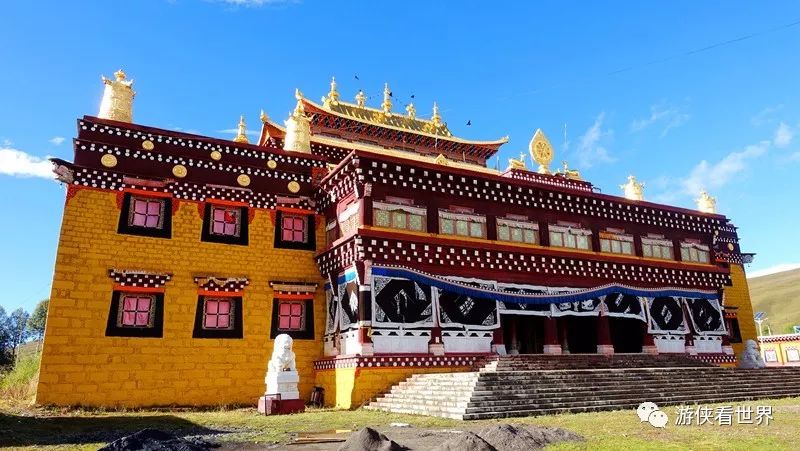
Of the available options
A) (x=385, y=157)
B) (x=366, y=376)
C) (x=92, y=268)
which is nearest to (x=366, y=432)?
(x=366, y=376)

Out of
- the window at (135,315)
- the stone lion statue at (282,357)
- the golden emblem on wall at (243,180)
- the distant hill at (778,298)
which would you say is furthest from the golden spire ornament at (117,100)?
the distant hill at (778,298)

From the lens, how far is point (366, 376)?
16875 millimetres

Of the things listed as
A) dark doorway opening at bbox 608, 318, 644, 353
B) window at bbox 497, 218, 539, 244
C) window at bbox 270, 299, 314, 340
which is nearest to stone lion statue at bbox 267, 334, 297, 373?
window at bbox 270, 299, 314, 340

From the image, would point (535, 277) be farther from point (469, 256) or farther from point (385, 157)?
point (385, 157)

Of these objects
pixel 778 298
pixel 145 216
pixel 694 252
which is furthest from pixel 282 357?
pixel 778 298

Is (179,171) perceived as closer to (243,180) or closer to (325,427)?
(243,180)

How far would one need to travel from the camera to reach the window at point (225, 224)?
1950cm

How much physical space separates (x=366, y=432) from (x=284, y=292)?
40.6 ft

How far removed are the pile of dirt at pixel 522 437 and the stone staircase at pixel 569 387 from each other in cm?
341

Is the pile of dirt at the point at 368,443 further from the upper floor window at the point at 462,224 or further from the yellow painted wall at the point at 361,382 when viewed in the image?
the upper floor window at the point at 462,224

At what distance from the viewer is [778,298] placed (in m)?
109

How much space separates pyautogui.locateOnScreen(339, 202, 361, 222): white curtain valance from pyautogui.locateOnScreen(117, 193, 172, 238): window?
229 inches

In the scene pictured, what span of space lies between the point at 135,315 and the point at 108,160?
207 inches

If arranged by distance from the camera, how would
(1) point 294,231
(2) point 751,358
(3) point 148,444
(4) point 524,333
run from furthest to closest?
(2) point 751,358
(4) point 524,333
(1) point 294,231
(3) point 148,444
